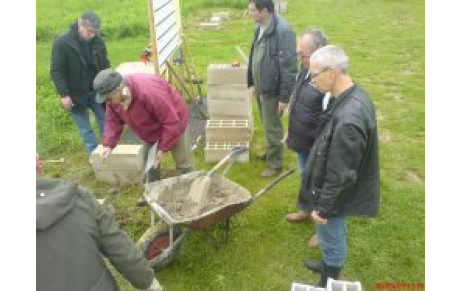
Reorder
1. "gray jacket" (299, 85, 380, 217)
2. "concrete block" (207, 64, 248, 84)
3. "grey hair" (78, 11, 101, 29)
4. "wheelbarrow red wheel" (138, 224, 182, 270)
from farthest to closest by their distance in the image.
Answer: "concrete block" (207, 64, 248, 84) → "grey hair" (78, 11, 101, 29) → "wheelbarrow red wheel" (138, 224, 182, 270) → "gray jacket" (299, 85, 380, 217)

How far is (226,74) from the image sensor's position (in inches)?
279

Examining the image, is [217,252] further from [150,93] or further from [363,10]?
[363,10]

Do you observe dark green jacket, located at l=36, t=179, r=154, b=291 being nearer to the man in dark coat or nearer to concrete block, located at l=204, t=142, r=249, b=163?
the man in dark coat

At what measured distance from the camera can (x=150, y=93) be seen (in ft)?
14.5

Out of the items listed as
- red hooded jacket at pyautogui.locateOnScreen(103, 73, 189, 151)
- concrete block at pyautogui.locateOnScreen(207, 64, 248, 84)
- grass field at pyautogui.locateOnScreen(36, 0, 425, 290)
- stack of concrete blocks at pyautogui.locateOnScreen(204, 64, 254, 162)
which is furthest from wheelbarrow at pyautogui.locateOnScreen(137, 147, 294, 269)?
concrete block at pyautogui.locateOnScreen(207, 64, 248, 84)

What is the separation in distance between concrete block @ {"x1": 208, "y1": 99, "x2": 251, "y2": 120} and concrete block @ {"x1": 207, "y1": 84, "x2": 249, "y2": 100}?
0.22 feet

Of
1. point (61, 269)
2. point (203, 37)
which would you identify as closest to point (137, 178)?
point (61, 269)

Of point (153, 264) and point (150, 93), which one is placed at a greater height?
point (150, 93)

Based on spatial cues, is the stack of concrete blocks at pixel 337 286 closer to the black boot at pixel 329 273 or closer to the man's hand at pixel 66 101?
the black boot at pixel 329 273

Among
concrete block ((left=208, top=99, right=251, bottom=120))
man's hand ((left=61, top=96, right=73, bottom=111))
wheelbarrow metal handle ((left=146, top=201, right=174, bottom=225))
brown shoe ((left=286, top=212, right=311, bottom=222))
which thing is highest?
man's hand ((left=61, top=96, right=73, bottom=111))

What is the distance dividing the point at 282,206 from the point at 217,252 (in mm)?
1200

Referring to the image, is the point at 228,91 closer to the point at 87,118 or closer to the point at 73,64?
the point at 87,118

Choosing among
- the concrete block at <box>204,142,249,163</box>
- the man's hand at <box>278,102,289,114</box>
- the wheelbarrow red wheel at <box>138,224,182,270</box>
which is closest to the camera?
the wheelbarrow red wheel at <box>138,224,182,270</box>

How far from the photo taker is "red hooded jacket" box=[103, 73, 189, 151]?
14.6ft
